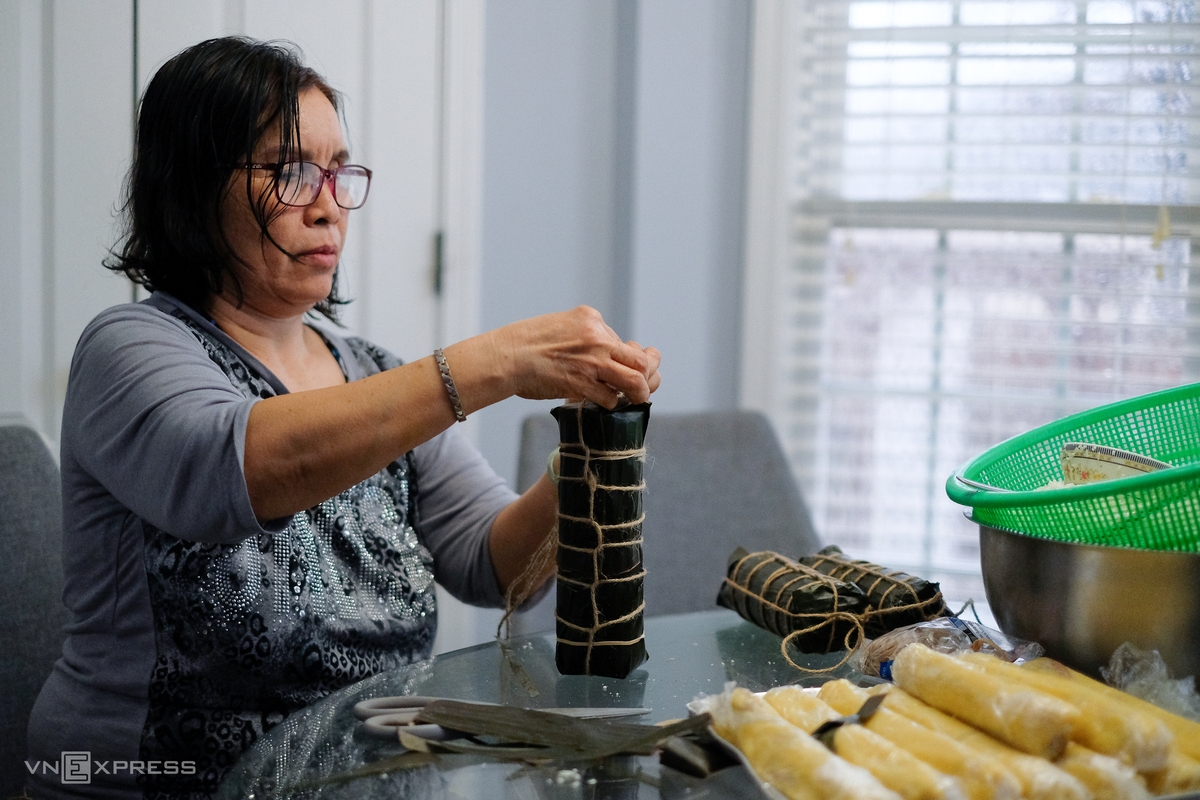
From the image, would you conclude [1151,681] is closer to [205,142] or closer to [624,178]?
[205,142]

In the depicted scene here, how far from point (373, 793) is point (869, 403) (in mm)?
1833

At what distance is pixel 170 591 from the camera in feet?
3.55

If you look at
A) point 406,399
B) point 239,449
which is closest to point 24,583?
point 239,449

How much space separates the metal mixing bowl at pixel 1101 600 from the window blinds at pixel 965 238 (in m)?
1.47

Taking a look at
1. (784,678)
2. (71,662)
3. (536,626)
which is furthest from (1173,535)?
(71,662)

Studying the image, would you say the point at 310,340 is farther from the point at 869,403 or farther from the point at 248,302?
the point at 869,403

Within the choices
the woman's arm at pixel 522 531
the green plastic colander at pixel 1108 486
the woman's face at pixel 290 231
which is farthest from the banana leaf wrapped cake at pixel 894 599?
the woman's face at pixel 290 231

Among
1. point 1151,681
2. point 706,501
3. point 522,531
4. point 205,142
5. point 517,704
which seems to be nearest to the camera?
point 1151,681

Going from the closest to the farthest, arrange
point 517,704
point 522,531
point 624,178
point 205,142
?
point 517,704
point 205,142
point 522,531
point 624,178

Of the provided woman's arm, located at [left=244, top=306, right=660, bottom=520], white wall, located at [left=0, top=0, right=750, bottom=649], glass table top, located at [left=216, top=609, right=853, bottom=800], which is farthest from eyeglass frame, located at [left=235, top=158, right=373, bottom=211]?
white wall, located at [left=0, top=0, right=750, bottom=649]

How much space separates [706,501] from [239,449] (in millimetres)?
950

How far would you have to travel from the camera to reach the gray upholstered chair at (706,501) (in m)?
1.65

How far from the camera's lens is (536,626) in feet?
4.92

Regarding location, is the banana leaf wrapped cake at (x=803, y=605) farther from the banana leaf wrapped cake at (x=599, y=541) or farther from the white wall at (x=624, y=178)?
the white wall at (x=624, y=178)
